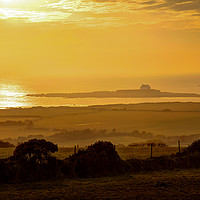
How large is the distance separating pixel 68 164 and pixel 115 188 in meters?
8.40

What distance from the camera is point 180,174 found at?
3422 centimetres

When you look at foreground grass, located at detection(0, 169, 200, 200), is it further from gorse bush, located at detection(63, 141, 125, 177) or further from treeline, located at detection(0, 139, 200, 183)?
gorse bush, located at detection(63, 141, 125, 177)

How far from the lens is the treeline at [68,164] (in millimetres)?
32406

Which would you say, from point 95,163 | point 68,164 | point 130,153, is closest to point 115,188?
point 95,163

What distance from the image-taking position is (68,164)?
115 ft

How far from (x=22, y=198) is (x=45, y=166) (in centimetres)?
898

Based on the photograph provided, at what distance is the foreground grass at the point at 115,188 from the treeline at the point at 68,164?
1935 millimetres

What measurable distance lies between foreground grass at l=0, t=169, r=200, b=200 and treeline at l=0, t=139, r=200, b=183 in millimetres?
1935

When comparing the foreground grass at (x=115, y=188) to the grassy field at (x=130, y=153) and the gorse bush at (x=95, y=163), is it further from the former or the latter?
the grassy field at (x=130, y=153)

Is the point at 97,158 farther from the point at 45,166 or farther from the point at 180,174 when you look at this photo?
the point at 180,174

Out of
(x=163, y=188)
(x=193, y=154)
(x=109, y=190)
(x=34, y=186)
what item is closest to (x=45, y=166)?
(x=34, y=186)

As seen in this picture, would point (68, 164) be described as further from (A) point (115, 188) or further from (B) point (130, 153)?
(B) point (130, 153)

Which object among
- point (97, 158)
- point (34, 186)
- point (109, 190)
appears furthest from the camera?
point (97, 158)

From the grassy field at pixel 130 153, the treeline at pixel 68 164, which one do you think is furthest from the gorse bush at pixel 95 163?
the grassy field at pixel 130 153
